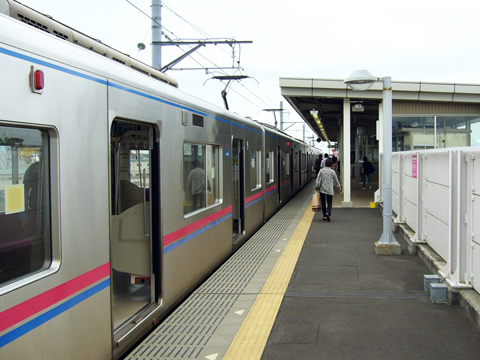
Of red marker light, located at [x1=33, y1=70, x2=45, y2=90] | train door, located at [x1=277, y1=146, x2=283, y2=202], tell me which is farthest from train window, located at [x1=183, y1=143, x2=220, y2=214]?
train door, located at [x1=277, y1=146, x2=283, y2=202]

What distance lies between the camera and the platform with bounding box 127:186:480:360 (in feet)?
12.0

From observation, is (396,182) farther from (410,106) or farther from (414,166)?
Answer: (410,106)

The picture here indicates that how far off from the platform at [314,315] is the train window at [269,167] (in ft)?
13.2

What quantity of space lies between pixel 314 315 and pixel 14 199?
2.97 metres

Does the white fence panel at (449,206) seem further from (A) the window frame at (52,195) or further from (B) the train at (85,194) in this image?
(A) the window frame at (52,195)

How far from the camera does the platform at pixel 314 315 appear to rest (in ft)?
12.0

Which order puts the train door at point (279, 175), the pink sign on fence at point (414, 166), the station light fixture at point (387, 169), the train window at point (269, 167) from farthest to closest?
1. the train door at point (279, 175)
2. the train window at point (269, 167)
3. the pink sign on fence at point (414, 166)
4. the station light fixture at point (387, 169)

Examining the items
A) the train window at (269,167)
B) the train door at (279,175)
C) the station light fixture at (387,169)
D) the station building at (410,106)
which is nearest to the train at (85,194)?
the station light fixture at (387,169)

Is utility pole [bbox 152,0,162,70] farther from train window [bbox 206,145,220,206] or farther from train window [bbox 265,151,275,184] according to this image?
train window [bbox 206,145,220,206]

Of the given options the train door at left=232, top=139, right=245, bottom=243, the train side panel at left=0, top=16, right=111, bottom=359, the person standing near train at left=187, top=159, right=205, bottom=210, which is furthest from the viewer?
the train door at left=232, top=139, right=245, bottom=243

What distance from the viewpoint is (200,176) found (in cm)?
554

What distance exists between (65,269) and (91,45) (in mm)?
1816

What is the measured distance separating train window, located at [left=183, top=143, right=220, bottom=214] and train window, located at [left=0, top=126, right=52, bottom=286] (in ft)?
7.48

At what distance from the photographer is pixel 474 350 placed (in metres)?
3.55
